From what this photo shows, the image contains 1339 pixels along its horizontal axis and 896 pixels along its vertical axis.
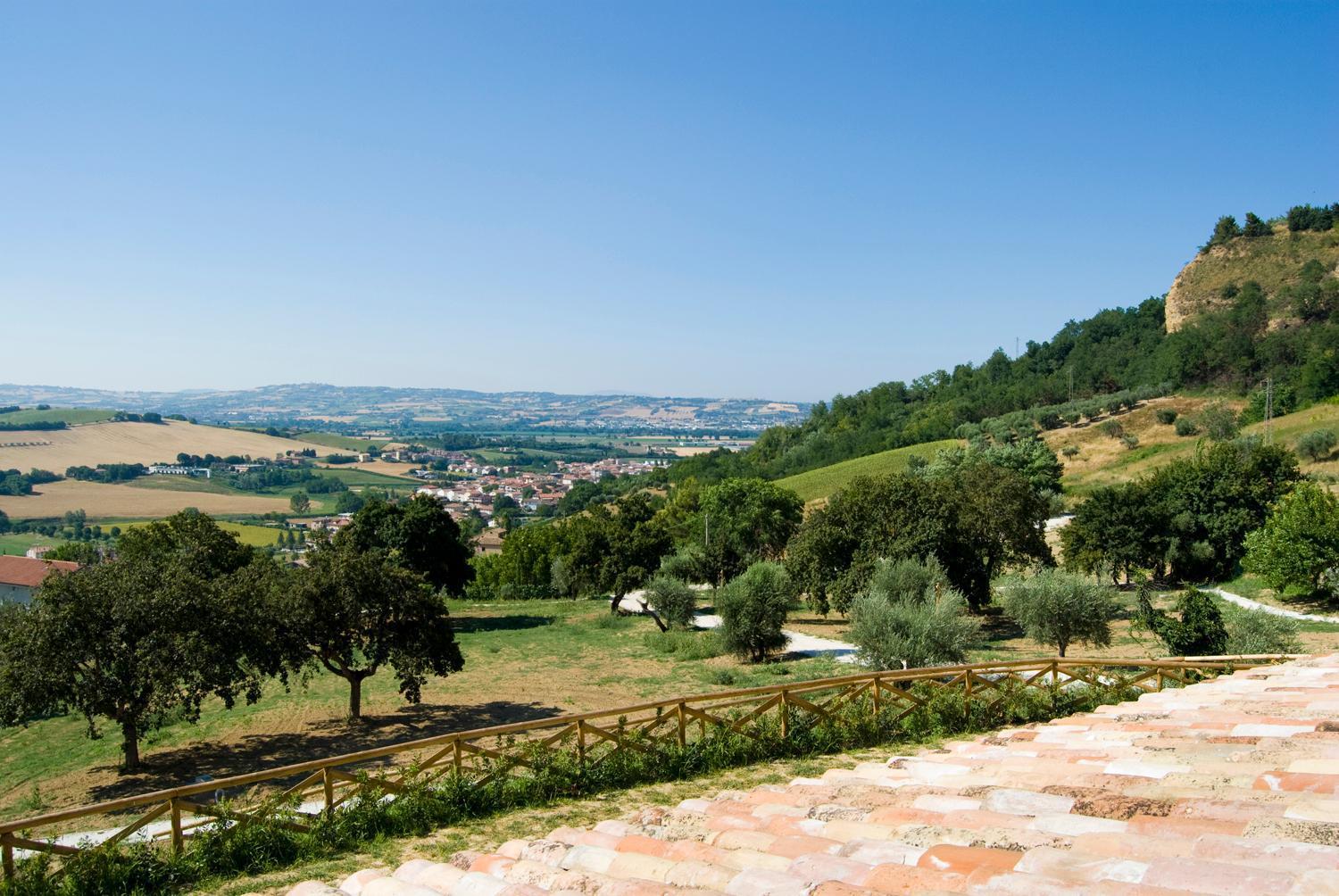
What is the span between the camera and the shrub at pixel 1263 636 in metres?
18.5

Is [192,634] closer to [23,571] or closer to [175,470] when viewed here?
[23,571]

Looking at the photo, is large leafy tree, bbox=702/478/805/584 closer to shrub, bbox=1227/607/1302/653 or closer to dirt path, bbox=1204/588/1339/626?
dirt path, bbox=1204/588/1339/626

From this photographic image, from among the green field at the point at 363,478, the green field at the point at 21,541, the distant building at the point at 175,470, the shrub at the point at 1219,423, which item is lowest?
the green field at the point at 21,541

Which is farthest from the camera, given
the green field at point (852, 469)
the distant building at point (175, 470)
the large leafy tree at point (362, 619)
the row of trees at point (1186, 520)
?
the distant building at point (175, 470)

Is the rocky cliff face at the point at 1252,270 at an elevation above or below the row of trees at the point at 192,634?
above

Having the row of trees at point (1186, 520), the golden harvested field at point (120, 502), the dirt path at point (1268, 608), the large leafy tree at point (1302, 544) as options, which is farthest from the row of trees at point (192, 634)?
the golden harvested field at point (120, 502)

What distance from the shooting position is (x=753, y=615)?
96.3ft

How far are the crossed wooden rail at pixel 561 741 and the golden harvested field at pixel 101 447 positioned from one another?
166 m

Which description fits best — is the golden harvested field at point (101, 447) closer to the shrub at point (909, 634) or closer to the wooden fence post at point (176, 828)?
the shrub at point (909, 634)

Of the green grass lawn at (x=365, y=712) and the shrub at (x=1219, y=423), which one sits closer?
the green grass lawn at (x=365, y=712)

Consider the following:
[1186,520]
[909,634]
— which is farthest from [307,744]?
[1186,520]

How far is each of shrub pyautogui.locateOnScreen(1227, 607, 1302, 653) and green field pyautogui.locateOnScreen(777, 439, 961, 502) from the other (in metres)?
60.5

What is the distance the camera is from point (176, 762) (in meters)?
19.9

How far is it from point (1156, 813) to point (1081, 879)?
1488mm
